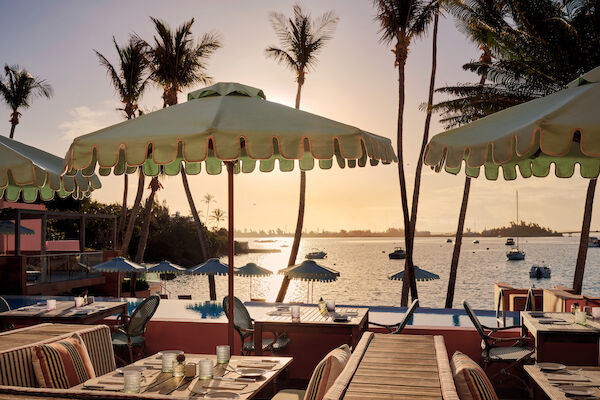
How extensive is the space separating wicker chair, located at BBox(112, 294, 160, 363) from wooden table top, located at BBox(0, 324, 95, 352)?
245 cm

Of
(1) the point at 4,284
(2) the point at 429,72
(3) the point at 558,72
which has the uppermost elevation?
(2) the point at 429,72

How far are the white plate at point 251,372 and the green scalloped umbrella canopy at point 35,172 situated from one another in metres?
2.29

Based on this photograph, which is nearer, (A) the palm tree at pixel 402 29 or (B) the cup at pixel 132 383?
(B) the cup at pixel 132 383

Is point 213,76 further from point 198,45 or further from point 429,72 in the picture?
point 429,72

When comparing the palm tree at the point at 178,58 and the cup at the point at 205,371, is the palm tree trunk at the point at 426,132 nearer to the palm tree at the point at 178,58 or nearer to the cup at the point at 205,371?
the palm tree at the point at 178,58

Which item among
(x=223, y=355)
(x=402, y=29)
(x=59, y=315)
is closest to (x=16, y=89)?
(x=402, y=29)

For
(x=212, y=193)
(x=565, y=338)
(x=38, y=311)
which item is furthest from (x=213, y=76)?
(x=212, y=193)

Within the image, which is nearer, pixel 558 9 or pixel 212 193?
pixel 558 9

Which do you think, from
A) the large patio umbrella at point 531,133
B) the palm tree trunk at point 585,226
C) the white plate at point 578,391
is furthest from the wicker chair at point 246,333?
the palm tree trunk at point 585,226

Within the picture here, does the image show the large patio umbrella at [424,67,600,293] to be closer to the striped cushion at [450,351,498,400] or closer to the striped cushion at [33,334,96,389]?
the striped cushion at [450,351,498,400]

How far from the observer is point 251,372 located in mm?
4254

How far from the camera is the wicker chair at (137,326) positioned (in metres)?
7.76

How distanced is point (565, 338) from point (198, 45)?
84.6 feet

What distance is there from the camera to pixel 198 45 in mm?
29031
